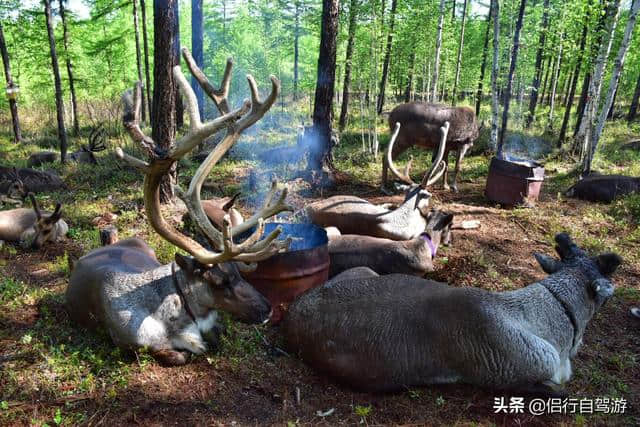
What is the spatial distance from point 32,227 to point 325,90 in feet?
22.2

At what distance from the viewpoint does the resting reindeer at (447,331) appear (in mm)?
3756

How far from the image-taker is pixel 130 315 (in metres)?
4.05

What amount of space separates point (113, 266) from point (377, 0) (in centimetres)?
1275

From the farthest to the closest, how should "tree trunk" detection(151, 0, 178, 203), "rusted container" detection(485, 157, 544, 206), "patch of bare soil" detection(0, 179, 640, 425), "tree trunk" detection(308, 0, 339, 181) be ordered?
"tree trunk" detection(308, 0, 339, 181) < "rusted container" detection(485, 157, 544, 206) < "tree trunk" detection(151, 0, 178, 203) < "patch of bare soil" detection(0, 179, 640, 425)

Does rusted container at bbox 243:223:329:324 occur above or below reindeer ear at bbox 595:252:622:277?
below

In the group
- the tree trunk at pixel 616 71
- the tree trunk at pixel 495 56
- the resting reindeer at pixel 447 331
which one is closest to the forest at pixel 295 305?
the resting reindeer at pixel 447 331

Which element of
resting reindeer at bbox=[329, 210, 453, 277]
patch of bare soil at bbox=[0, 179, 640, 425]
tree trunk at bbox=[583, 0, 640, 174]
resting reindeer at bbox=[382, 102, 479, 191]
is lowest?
patch of bare soil at bbox=[0, 179, 640, 425]

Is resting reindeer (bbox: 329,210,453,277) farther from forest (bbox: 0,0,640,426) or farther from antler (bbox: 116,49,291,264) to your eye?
antler (bbox: 116,49,291,264)

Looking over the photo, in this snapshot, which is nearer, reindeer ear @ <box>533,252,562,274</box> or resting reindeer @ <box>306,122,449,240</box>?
reindeer ear @ <box>533,252,562,274</box>

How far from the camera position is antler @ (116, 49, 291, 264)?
360cm

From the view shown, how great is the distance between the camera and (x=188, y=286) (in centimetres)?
418

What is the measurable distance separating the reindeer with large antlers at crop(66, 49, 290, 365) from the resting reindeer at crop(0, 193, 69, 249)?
3.45 metres

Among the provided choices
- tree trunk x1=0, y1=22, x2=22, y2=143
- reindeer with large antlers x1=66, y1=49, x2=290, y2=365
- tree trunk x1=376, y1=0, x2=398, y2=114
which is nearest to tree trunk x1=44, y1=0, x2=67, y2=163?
tree trunk x1=0, y1=22, x2=22, y2=143

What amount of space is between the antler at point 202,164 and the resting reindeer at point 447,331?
89cm
